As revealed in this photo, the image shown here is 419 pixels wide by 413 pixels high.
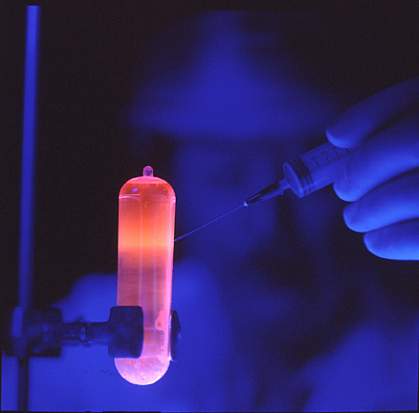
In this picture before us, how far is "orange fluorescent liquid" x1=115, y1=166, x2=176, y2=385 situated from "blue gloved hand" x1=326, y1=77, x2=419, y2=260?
0.61m

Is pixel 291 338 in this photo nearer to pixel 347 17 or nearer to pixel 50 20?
pixel 347 17

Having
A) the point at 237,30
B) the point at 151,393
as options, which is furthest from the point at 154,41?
the point at 151,393

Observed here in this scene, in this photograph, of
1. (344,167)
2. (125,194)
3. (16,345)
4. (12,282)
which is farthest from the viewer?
(12,282)

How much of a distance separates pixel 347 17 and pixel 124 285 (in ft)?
4.21

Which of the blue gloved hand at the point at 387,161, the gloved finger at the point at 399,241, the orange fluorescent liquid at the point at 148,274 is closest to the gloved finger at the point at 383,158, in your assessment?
the blue gloved hand at the point at 387,161

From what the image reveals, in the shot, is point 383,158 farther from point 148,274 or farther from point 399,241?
point 148,274

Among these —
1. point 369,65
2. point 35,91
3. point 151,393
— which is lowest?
point 151,393

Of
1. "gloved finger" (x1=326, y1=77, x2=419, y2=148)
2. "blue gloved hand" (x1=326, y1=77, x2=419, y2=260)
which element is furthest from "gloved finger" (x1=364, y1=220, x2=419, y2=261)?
"gloved finger" (x1=326, y1=77, x2=419, y2=148)

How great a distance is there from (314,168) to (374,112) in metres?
0.24

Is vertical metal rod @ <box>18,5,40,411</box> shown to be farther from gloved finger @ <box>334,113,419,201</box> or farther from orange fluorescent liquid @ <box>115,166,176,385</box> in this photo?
gloved finger @ <box>334,113,419,201</box>

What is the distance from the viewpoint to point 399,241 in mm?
1444

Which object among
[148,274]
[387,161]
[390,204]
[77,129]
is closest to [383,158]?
[387,161]

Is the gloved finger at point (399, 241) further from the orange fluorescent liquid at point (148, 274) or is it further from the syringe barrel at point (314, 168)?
the orange fluorescent liquid at point (148, 274)

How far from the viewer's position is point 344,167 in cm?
150
